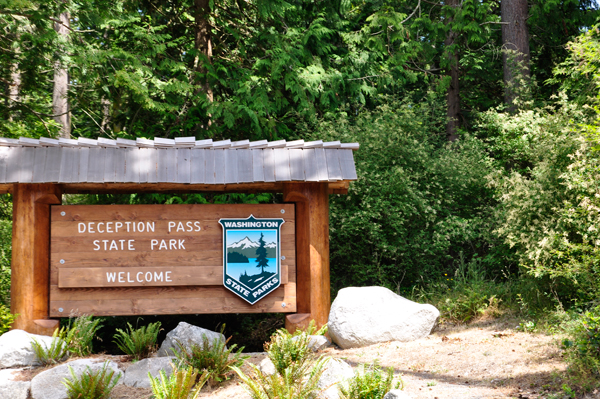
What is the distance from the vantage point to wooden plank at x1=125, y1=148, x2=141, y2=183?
6227mm

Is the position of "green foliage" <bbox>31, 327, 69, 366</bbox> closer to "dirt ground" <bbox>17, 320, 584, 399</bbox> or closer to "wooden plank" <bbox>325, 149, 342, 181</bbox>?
"dirt ground" <bbox>17, 320, 584, 399</bbox>

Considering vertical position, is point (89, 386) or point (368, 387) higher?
point (368, 387)

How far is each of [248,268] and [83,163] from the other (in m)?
2.45

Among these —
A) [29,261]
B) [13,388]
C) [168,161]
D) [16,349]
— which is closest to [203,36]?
[168,161]

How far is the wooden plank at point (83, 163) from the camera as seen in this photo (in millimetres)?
6161

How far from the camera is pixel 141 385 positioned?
17.7 feet

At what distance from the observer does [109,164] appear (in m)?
6.28

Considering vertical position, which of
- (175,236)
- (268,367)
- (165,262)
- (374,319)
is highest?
(175,236)

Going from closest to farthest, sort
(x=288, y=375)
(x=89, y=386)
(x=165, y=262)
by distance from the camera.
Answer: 1. (x=288, y=375)
2. (x=89, y=386)
3. (x=165, y=262)

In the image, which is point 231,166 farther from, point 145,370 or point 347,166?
point 145,370

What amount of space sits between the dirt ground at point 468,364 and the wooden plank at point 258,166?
2259mm

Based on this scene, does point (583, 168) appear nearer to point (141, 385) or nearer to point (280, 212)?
point (280, 212)

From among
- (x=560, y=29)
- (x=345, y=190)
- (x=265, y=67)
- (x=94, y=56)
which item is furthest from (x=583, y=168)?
(x=560, y=29)

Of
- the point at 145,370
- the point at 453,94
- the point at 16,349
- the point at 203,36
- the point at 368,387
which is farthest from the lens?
the point at 453,94
